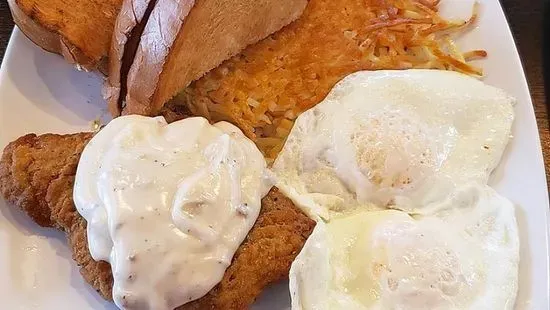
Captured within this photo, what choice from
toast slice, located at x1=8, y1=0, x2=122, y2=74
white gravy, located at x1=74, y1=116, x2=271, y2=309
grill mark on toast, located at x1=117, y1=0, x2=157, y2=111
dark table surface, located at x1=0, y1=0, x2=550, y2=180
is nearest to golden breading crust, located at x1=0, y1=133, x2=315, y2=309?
white gravy, located at x1=74, y1=116, x2=271, y2=309

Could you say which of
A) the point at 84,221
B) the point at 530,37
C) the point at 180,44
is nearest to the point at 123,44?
the point at 180,44

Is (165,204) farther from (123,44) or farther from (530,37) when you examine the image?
(530,37)

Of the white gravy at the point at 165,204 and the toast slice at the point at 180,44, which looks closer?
the white gravy at the point at 165,204

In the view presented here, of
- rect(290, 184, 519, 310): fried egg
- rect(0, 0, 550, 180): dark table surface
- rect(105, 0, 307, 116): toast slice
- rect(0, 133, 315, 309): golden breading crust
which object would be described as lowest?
rect(0, 0, 550, 180): dark table surface

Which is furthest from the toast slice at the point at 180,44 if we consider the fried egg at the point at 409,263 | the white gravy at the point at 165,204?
the fried egg at the point at 409,263

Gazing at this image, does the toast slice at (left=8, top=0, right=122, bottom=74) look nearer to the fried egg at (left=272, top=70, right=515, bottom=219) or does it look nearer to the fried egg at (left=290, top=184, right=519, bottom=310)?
the fried egg at (left=272, top=70, right=515, bottom=219)

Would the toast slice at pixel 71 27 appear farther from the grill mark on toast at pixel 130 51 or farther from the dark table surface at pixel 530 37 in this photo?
Result: the dark table surface at pixel 530 37
